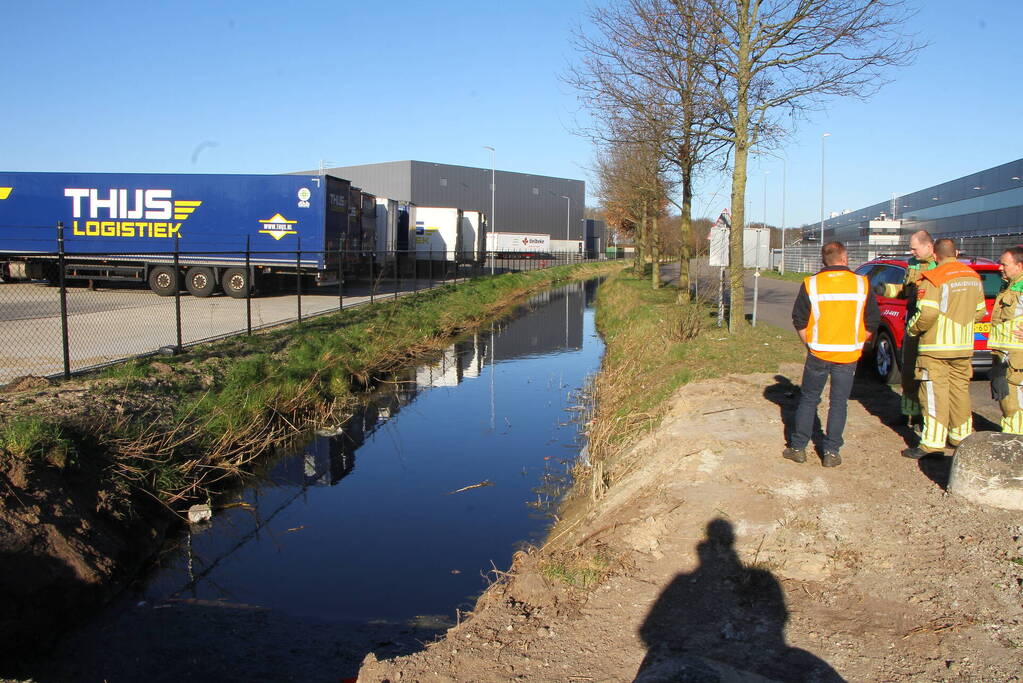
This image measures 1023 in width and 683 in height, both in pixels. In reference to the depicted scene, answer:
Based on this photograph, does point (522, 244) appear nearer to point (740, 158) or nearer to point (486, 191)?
point (486, 191)

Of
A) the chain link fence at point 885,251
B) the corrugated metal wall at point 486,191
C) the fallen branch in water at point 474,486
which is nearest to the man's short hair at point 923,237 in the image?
the chain link fence at point 885,251

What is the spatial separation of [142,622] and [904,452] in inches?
232

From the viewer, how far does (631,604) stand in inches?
187

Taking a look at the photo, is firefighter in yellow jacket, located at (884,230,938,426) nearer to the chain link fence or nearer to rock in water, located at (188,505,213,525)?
the chain link fence

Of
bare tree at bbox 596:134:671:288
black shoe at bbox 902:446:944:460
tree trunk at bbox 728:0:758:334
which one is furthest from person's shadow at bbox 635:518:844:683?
bare tree at bbox 596:134:671:288

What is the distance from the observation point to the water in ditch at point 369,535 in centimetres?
567

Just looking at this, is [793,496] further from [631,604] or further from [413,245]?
[413,245]

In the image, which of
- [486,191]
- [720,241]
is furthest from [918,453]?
[486,191]

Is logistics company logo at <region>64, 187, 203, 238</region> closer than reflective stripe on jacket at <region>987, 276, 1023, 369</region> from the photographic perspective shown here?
No

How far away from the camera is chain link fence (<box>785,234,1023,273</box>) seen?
93.1ft

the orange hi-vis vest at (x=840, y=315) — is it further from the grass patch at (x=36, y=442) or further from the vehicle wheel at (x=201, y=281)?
the vehicle wheel at (x=201, y=281)

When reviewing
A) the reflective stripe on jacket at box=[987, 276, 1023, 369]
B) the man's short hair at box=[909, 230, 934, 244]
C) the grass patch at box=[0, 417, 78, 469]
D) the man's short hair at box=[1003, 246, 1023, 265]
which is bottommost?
the grass patch at box=[0, 417, 78, 469]

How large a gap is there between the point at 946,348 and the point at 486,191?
7591cm

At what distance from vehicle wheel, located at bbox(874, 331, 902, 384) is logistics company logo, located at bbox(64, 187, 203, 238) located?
19687 millimetres
